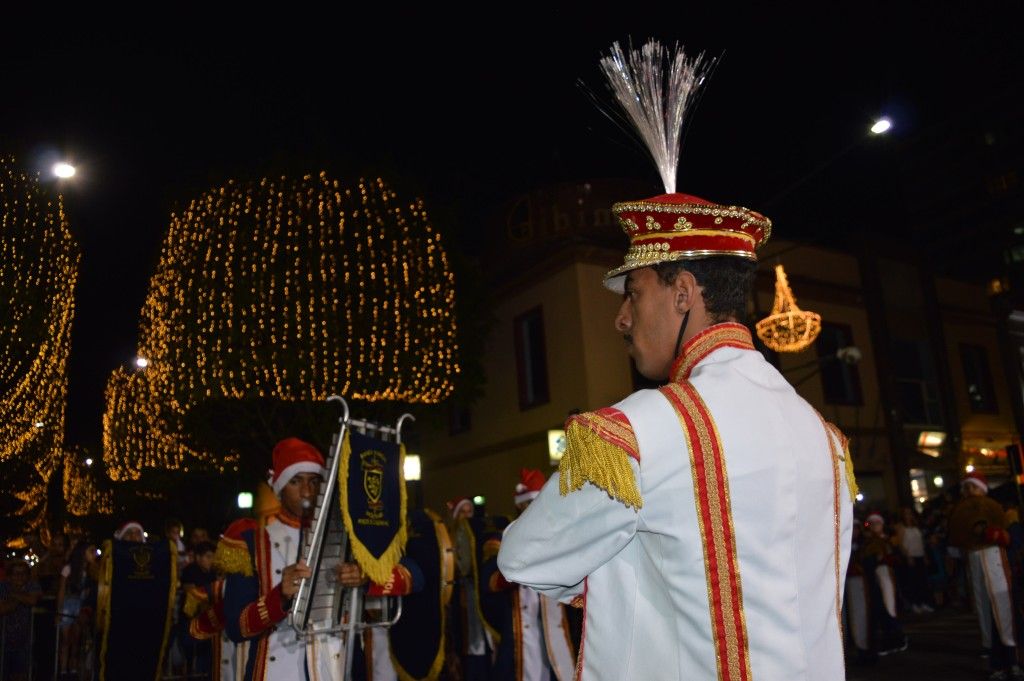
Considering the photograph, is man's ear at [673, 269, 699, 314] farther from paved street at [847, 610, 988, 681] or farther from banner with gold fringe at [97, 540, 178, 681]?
paved street at [847, 610, 988, 681]

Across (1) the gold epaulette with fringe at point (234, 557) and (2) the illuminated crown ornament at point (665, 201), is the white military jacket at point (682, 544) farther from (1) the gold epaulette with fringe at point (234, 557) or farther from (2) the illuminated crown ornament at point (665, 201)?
(1) the gold epaulette with fringe at point (234, 557)

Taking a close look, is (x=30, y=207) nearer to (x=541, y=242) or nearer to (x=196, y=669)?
(x=196, y=669)

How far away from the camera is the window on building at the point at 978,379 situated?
29.5m

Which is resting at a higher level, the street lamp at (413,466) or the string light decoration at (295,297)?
the string light decoration at (295,297)

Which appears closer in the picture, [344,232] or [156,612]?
[156,612]

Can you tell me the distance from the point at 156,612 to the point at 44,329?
5.13 m

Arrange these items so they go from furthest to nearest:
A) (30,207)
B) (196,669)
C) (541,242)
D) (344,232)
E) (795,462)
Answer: (541,242) → (344,232) → (196,669) → (30,207) → (795,462)

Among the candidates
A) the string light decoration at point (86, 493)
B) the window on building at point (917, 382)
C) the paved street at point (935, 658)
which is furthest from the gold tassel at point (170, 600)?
the string light decoration at point (86, 493)

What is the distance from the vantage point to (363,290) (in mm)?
19156

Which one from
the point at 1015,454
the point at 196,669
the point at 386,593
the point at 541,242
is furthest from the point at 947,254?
the point at 386,593

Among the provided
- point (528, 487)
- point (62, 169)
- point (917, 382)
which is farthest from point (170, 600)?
point (917, 382)

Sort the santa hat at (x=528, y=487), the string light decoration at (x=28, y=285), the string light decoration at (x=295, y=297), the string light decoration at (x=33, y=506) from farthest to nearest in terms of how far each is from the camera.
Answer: the string light decoration at (x=33, y=506) < the string light decoration at (x=295, y=297) < the string light decoration at (x=28, y=285) < the santa hat at (x=528, y=487)

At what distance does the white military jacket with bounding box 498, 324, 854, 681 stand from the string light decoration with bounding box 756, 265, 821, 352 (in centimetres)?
1621

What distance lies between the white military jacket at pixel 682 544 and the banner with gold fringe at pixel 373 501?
3.41m
